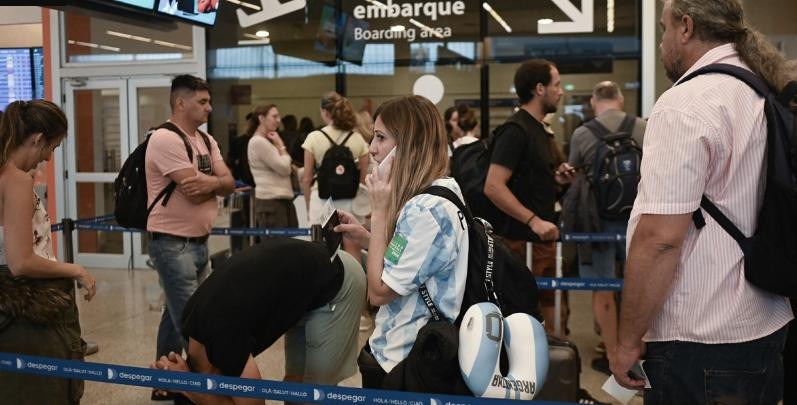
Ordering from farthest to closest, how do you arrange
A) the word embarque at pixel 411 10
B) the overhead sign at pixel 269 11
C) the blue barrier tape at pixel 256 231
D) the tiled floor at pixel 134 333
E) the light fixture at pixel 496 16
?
the overhead sign at pixel 269 11 → the word embarque at pixel 411 10 → the light fixture at pixel 496 16 → the blue barrier tape at pixel 256 231 → the tiled floor at pixel 134 333

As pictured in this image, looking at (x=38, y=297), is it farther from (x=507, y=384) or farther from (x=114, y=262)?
(x=114, y=262)

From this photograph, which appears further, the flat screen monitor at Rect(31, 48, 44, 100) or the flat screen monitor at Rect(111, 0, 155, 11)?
the flat screen monitor at Rect(31, 48, 44, 100)

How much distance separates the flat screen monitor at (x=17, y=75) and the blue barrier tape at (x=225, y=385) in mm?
7848

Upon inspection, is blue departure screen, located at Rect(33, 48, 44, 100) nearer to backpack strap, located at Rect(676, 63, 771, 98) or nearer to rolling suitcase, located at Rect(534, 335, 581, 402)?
rolling suitcase, located at Rect(534, 335, 581, 402)

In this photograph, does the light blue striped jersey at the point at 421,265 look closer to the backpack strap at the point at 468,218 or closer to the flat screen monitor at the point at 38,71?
the backpack strap at the point at 468,218

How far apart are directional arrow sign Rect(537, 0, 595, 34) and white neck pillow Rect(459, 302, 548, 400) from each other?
6.73 metres

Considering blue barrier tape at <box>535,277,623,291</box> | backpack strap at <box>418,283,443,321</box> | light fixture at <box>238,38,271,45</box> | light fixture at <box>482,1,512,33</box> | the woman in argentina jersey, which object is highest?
light fixture at <box>482,1,512,33</box>

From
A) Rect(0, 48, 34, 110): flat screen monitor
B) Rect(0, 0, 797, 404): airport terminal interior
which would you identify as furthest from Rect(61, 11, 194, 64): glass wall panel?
Rect(0, 48, 34, 110): flat screen monitor

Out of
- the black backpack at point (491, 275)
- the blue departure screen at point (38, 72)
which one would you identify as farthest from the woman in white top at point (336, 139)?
the blue departure screen at point (38, 72)

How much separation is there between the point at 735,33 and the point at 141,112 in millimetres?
8299

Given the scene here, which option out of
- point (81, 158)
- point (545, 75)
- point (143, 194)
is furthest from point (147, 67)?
point (545, 75)

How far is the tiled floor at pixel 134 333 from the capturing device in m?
4.62

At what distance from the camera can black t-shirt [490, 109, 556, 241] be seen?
4160mm

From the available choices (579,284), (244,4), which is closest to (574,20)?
(244,4)
